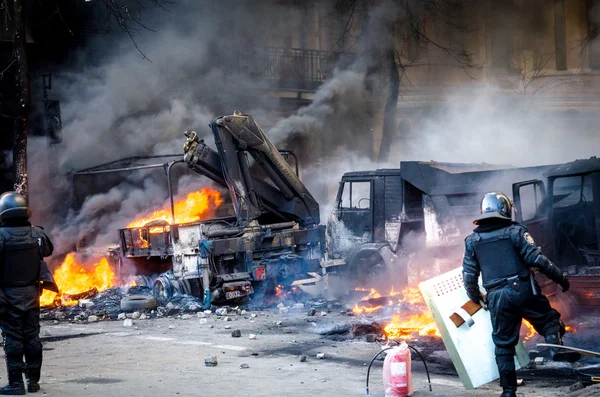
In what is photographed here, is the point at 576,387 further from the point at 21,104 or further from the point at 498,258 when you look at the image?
the point at 21,104

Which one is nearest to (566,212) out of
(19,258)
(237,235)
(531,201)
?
(531,201)

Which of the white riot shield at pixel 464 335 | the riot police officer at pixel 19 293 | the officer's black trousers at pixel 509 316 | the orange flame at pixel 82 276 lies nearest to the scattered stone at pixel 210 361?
the riot police officer at pixel 19 293

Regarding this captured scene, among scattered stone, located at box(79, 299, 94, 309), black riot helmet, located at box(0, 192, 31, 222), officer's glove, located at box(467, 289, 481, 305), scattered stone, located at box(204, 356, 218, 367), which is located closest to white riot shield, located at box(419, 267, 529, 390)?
officer's glove, located at box(467, 289, 481, 305)

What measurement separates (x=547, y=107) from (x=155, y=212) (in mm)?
16776

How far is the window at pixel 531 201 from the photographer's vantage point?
11.3 m

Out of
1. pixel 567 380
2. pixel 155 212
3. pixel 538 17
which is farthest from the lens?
pixel 538 17

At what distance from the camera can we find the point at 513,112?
89.4 feet

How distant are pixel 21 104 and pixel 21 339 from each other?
7.97 m

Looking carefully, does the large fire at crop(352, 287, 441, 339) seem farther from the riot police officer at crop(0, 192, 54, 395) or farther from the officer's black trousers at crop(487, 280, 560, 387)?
the riot police officer at crop(0, 192, 54, 395)

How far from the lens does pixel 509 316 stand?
6.12 m

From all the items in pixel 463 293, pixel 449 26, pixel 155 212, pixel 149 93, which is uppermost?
pixel 449 26

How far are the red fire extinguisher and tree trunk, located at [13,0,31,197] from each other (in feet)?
31.8

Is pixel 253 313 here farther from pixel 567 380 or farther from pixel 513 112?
pixel 513 112

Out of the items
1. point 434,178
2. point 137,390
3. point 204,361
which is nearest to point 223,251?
point 434,178
